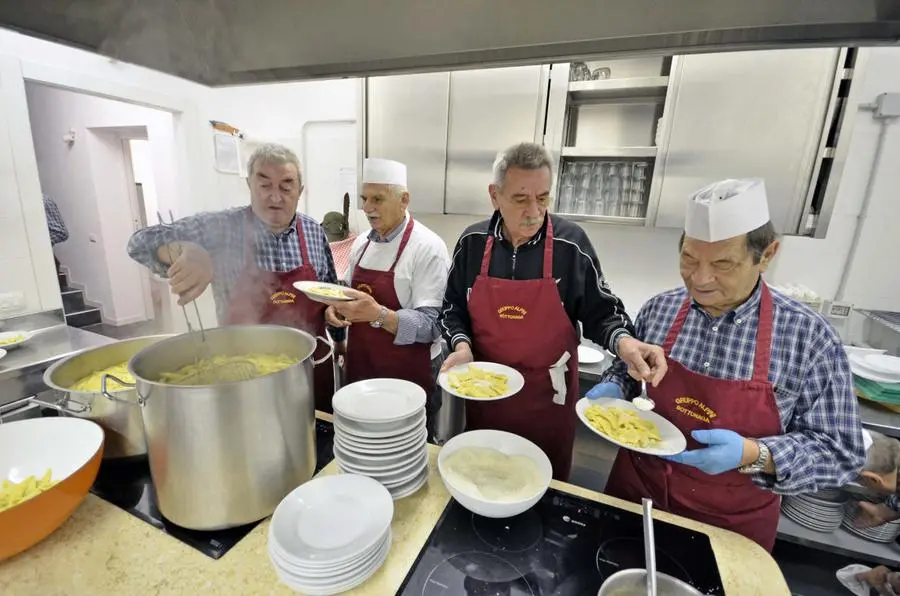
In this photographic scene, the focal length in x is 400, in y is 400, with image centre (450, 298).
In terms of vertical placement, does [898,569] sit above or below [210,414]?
below

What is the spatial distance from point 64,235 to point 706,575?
13.8 feet

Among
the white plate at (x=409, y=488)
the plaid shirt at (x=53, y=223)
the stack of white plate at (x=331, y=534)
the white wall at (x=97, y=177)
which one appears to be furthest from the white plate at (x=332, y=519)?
A: the plaid shirt at (x=53, y=223)

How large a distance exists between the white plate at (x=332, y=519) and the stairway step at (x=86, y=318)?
4.30 meters

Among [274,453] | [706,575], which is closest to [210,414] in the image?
[274,453]

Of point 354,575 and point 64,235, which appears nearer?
point 354,575

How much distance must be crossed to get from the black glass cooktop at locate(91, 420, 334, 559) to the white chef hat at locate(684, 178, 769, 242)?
126 cm

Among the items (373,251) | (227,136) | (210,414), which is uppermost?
(227,136)

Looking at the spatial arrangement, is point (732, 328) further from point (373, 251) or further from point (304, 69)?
point (373, 251)

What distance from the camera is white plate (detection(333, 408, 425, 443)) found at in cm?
95

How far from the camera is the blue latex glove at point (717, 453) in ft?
3.44

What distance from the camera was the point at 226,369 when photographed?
104cm

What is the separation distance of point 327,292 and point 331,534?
978 mm

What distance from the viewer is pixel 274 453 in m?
0.87

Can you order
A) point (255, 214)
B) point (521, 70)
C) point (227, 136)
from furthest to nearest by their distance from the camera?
1. point (227, 136)
2. point (521, 70)
3. point (255, 214)
